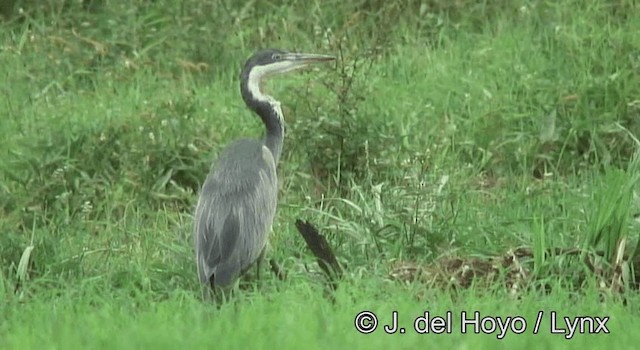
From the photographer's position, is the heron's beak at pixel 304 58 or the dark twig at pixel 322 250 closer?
the dark twig at pixel 322 250

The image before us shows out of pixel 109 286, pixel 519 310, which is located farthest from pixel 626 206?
pixel 109 286

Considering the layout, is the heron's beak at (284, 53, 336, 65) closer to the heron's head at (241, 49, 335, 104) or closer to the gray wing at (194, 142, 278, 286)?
the heron's head at (241, 49, 335, 104)

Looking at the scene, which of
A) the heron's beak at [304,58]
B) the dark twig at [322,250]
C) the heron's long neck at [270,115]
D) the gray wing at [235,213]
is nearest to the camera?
the dark twig at [322,250]

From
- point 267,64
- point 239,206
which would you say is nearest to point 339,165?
point 267,64

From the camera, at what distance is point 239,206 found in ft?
24.6

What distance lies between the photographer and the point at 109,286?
7219 mm

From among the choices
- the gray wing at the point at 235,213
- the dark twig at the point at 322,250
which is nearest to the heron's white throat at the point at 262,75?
the gray wing at the point at 235,213

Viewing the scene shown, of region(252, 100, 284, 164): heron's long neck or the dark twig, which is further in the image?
region(252, 100, 284, 164): heron's long neck

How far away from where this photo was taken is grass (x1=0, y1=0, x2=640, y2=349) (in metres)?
6.30

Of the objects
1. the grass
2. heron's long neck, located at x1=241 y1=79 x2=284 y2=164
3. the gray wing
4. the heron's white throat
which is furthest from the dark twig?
the heron's white throat

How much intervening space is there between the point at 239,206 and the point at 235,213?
0.05 metres

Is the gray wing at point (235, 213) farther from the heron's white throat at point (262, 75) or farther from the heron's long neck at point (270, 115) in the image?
the heron's white throat at point (262, 75)

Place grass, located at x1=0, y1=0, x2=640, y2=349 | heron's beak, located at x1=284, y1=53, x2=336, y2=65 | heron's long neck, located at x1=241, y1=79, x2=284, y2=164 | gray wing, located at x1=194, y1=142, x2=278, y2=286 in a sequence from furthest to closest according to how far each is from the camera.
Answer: heron's beak, located at x1=284, y1=53, x2=336, y2=65
heron's long neck, located at x1=241, y1=79, x2=284, y2=164
gray wing, located at x1=194, y1=142, x2=278, y2=286
grass, located at x1=0, y1=0, x2=640, y2=349

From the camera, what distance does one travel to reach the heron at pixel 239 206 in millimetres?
7184
